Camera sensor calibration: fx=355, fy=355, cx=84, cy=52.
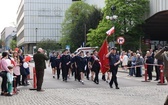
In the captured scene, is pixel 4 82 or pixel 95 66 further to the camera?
pixel 95 66

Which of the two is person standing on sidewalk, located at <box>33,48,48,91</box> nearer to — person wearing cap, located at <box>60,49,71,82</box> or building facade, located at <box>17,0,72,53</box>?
person wearing cap, located at <box>60,49,71,82</box>

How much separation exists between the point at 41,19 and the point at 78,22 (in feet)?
128

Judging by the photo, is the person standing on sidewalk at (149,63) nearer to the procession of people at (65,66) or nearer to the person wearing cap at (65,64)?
the procession of people at (65,66)

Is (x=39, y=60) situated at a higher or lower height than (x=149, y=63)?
higher

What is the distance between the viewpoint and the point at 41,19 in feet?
367

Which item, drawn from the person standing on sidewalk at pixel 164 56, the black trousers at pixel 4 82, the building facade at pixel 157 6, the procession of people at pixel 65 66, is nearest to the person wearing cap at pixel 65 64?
the procession of people at pixel 65 66

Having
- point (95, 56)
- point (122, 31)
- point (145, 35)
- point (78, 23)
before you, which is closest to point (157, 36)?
point (145, 35)

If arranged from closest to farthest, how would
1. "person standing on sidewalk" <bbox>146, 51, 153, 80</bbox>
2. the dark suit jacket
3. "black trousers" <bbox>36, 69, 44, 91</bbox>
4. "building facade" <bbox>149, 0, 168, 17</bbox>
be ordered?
1. "black trousers" <bbox>36, 69, 44, 91</bbox>
2. the dark suit jacket
3. "person standing on sidewalk" <bbox>146, 51, 153, 80</bbox>
4. "building facade" <bbox>149, 0, 168, 17</bbox>

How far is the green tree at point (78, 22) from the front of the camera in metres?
69.3

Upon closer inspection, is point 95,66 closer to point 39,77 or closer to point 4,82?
point 39,77

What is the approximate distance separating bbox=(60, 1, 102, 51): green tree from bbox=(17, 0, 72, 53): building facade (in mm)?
29260

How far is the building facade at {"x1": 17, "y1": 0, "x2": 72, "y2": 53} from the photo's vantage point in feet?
364

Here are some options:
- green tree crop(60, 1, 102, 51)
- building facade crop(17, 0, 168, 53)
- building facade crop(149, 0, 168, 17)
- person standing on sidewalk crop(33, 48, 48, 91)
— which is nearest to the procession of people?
person standing on sidewalk crop(33, 48, 48, 91)

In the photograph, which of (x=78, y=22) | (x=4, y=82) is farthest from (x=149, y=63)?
(x=78, y=22)
